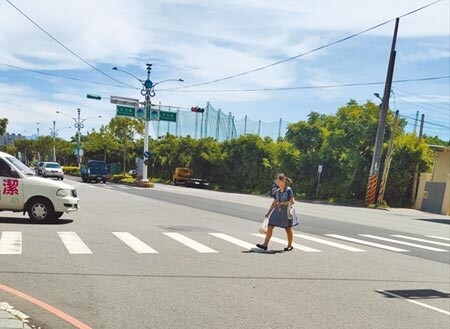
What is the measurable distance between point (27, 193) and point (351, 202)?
89.1 feet

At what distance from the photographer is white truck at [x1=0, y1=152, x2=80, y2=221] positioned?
1315 cm

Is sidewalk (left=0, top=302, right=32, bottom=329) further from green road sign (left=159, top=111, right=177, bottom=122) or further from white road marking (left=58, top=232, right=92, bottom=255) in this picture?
green road sign (left=159, top=111, right=177, bottom=122)

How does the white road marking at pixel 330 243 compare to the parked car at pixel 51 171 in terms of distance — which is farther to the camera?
the parked car at pixel 51 171

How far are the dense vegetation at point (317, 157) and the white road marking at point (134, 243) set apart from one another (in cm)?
2676

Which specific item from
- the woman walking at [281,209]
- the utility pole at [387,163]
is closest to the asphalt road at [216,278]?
the woman walking at [281,209]

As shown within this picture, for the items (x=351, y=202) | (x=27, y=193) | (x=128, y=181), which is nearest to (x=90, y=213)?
(x=27, y=193)

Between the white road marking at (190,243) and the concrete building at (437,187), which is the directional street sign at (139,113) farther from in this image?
the white road marking at (190,243)

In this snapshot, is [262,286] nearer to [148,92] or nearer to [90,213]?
[90,213]

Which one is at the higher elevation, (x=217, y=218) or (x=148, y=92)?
(x=148, y=92)

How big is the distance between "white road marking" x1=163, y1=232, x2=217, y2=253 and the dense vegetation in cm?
2579

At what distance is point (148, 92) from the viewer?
42.5 meters

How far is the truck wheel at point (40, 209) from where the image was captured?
13.5 m

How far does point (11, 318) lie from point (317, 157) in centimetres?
3614

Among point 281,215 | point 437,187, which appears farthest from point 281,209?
point 437,187
